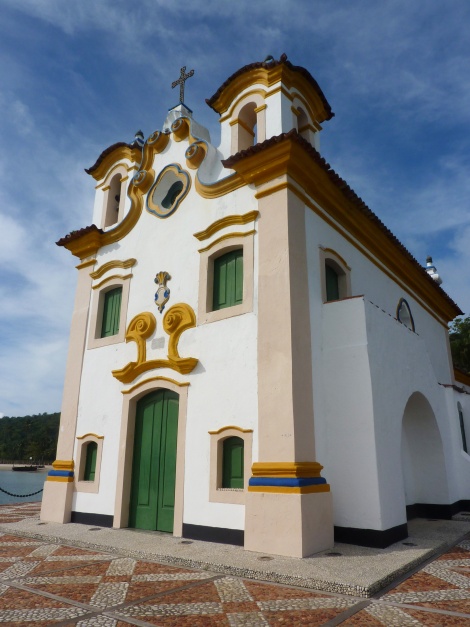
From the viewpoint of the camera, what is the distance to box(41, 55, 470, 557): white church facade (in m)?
6.62

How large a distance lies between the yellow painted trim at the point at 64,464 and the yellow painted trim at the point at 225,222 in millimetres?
5265

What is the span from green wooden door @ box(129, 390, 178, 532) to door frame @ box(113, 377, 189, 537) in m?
0.11

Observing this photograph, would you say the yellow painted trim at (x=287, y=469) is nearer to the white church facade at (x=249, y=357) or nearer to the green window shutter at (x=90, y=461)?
the white church facade at (x=249, y=357)

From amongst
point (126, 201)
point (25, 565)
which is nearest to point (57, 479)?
point (25, 565)

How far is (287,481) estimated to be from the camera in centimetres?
611

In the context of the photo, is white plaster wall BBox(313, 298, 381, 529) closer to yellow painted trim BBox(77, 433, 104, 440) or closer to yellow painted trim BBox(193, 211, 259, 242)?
yellow painted trim BBox(193, 211, 259, 242)

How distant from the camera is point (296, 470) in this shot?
6133 millimetres

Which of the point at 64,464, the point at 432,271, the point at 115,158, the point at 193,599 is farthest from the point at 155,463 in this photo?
the point at 432,271

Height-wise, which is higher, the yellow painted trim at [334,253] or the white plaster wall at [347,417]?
the yellow painted trim at [334,253]

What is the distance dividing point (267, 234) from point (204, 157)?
2.73 m

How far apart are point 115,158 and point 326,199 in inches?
234

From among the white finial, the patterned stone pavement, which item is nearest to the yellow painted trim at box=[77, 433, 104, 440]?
the patterned stone pavement

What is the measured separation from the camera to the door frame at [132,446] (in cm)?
748

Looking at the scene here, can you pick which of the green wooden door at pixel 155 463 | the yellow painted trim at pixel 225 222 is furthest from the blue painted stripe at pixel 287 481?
the yellow painted trim at pixel 225 222
